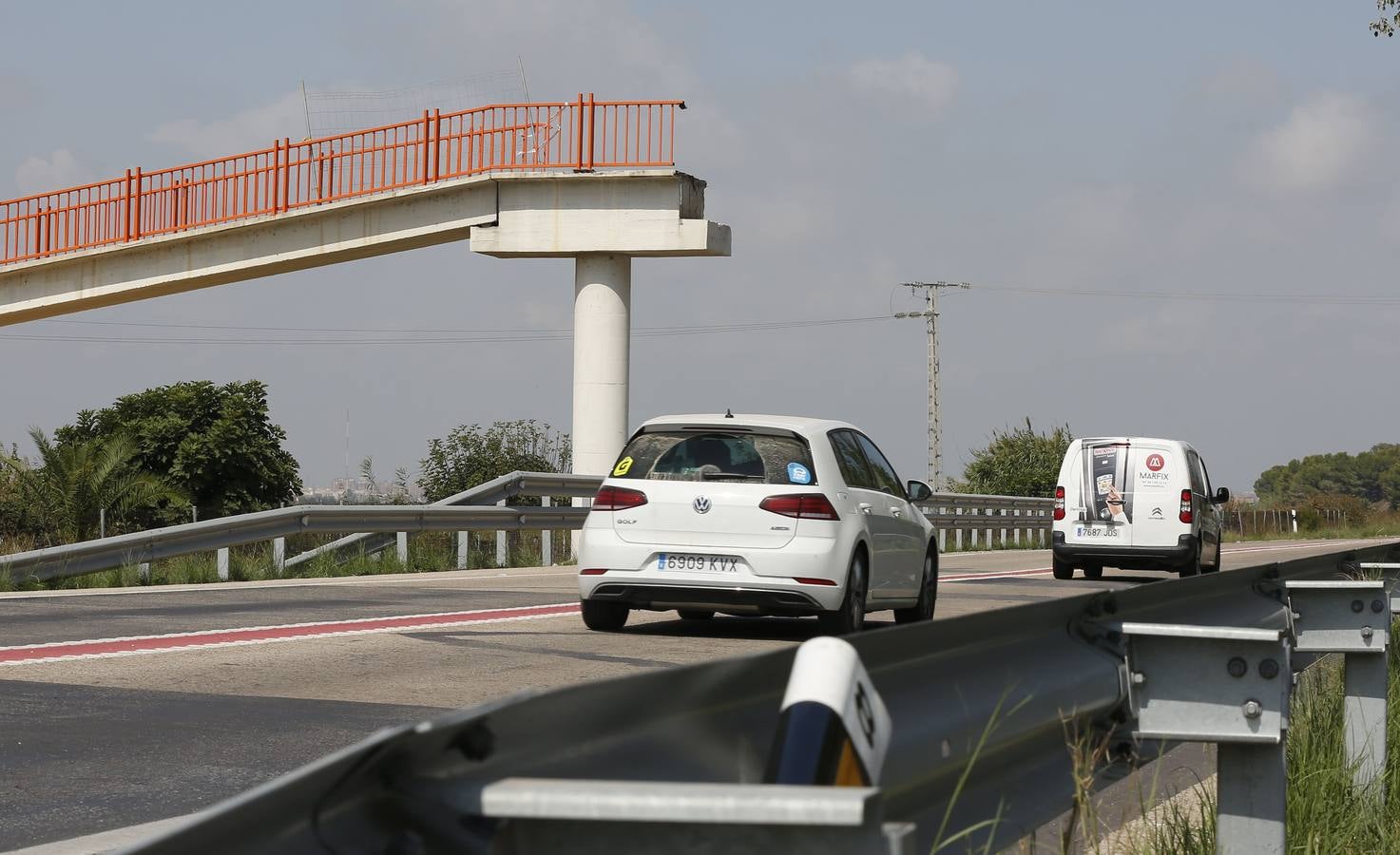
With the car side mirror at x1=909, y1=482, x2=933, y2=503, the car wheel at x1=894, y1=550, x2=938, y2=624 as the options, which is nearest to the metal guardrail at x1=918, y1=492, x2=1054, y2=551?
the car wheel at x1=894, y1=550, x2=938, y2=624

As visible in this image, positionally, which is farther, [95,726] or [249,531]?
[249,531]

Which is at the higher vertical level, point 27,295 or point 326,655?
point 27,295

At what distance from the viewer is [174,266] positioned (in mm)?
32375

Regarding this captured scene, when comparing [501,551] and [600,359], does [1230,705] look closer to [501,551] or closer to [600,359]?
[501,551]

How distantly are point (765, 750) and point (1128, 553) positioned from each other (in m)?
23.8

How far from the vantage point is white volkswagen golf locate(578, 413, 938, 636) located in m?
12.4

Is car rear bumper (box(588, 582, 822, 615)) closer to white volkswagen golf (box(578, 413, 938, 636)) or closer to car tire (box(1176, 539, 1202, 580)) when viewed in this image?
white volkswagen golf (box(578, 413, 938, 636))

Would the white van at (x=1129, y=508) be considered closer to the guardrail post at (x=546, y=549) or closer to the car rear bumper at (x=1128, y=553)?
the car rear bumper at (x=1128, y=553)

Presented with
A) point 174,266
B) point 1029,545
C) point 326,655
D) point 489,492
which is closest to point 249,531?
point 489,492

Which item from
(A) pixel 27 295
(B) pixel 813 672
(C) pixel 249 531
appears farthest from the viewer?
(A) pixel 27 295

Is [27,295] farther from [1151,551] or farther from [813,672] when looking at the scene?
[813,672]

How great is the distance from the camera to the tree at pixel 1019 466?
6581cm

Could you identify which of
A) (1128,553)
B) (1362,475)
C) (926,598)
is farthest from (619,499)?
(1362,475)

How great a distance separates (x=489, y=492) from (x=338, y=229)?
9335 millimetres
